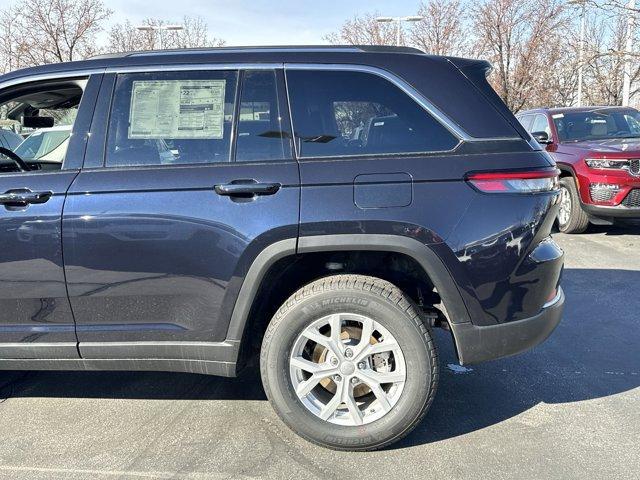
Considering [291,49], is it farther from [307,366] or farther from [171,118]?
[307,366]

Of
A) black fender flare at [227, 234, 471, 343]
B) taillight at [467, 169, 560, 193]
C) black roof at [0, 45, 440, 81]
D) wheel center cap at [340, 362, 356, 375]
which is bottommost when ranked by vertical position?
wheel center cap at [340, 362, 356, 375]

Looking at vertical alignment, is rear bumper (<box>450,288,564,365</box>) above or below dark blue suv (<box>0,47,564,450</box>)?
below

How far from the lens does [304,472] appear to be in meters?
2.52

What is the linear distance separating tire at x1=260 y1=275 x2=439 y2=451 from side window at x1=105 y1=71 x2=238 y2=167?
0.90 m

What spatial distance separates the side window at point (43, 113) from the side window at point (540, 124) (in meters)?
7.11

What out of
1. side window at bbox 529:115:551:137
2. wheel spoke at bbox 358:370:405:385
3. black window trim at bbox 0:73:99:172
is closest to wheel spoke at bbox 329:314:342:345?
wheel spoke at bbox 358:370:405:385

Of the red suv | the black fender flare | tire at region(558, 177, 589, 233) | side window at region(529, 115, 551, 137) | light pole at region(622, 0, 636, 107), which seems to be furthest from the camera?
light pole at region(622, 0, 636, 107)

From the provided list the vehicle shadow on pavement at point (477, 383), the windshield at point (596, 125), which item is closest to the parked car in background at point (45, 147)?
the vehicle shadow on pavement at point (477, 383)

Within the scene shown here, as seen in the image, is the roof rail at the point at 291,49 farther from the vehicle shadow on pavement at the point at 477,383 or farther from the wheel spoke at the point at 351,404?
the vehicle shadow on pavement at the point at 477,383

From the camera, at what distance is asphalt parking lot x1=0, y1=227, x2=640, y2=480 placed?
101 inches

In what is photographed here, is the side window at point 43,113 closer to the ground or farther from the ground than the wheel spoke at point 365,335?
farther from the ground

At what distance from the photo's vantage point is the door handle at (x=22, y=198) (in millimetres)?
2664

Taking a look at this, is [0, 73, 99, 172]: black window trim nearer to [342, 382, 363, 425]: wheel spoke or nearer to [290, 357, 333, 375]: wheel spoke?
[290, 357, 333, 375]: wheel spoke

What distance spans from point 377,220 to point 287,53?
1.03 metres
